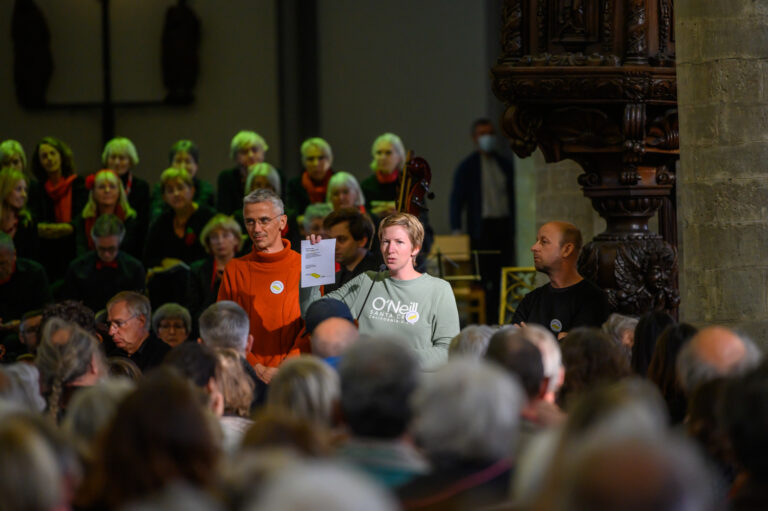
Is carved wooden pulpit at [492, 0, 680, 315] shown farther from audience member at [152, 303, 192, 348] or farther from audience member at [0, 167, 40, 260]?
audience member at [0, 167, 40, 260]

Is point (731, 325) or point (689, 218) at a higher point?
point (689, 218)

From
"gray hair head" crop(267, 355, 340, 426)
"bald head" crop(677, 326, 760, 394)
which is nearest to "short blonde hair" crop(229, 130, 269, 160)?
"bald head" crop(677, 326, 760, 394)

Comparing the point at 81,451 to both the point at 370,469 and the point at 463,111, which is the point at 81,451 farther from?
the point at 463,111

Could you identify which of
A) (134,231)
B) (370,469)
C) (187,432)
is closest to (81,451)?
(187,432)

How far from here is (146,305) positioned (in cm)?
698

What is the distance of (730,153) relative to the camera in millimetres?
6805

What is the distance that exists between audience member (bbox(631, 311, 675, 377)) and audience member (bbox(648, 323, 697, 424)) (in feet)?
1.44

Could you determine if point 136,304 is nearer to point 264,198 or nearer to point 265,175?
point 264,198

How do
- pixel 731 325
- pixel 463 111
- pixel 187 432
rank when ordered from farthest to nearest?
pixel 463 111 → pixel 731 325 → pixel 187 432

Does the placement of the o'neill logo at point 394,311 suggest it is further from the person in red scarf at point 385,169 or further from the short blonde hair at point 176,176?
the person in red scarf at point 385,169

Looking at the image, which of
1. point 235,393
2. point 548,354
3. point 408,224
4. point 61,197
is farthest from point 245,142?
point 548,354

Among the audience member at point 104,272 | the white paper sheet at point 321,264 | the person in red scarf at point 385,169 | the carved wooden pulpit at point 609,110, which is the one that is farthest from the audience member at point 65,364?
the person in red scarf at point 385,169

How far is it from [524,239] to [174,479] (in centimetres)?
1059

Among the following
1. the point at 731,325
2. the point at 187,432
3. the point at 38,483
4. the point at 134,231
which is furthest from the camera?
the point at 134,231
